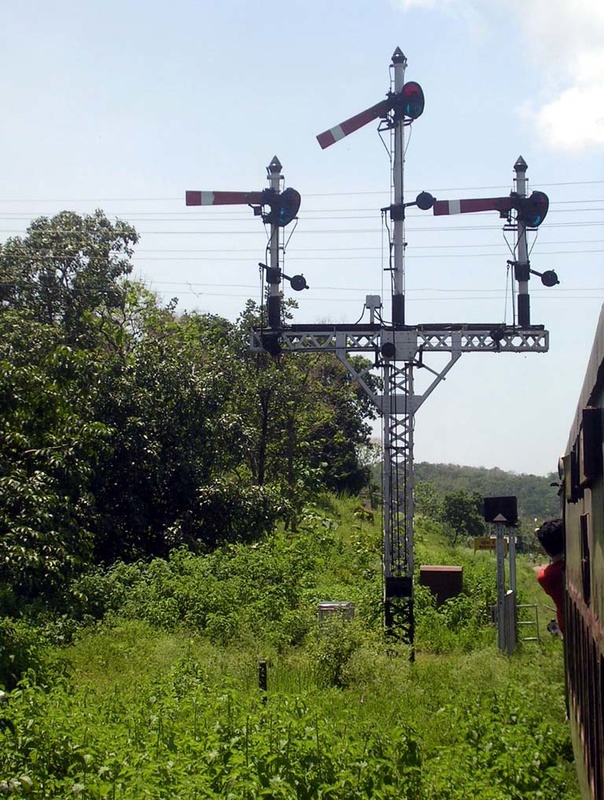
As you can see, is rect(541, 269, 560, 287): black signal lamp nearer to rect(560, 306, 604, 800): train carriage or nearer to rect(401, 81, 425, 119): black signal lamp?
rect(401, 81, 425, 119): black signal lamp

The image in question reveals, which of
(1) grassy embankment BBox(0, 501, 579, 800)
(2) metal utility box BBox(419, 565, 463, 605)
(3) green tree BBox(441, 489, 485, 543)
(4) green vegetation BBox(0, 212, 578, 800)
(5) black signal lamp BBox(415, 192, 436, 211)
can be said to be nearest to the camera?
(1) grassy embankment BBox(0, 501, 579, 800)

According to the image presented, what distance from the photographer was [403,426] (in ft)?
46.8

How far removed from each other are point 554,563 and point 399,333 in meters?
6.87

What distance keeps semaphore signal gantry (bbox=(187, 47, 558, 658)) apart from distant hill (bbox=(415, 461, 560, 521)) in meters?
44.8

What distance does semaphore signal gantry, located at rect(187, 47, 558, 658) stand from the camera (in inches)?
563

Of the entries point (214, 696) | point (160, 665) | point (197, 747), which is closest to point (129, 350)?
point (160, 665)

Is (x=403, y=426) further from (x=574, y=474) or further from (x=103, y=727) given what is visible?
(x=574, y=474)

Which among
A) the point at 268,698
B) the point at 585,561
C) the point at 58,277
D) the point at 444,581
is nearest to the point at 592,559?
the point at 585,561

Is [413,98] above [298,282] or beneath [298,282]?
above

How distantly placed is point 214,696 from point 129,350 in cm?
1435

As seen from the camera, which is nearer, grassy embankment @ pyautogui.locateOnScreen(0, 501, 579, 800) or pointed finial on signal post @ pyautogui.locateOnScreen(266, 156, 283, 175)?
grassy embankment @ pyautogui.locateOnScreen(0, 501, 579, 800)

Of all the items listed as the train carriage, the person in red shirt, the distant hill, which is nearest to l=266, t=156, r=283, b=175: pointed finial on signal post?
the person in red shirt

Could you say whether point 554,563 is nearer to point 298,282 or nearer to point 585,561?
point 585,561

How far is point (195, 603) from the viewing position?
14555 millimetres
